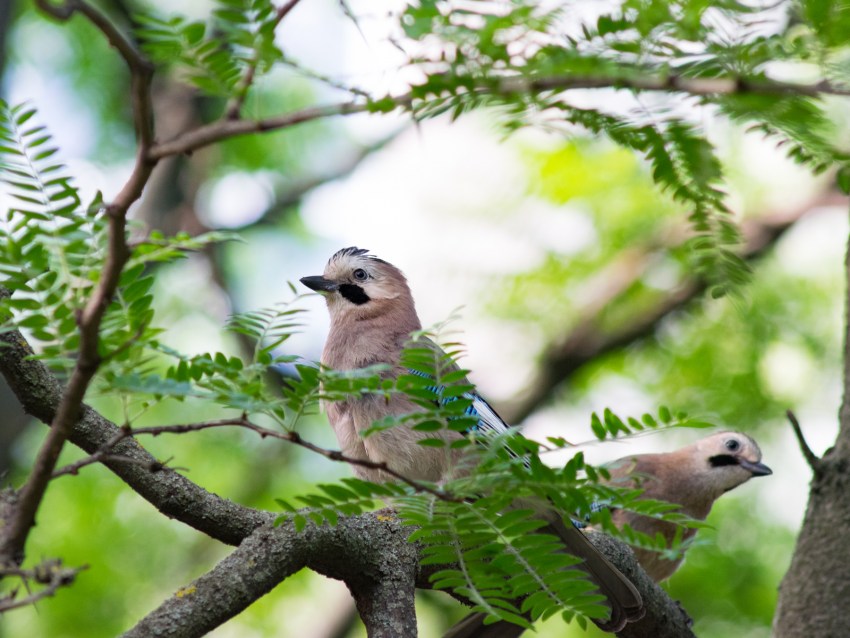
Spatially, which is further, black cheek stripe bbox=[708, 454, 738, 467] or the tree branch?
black cheek stripe bbox=[708, 454, 738, 467]

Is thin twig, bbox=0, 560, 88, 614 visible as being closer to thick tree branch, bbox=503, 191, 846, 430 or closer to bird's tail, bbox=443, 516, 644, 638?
bird's tail, bbox=443, 516, 644, 638

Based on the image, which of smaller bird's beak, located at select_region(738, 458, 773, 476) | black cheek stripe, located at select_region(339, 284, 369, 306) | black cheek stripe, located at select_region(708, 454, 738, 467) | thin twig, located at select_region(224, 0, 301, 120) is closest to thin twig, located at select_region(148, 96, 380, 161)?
thin twig, located at select_region(224, 0, 301, 120)

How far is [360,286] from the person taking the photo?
5859 millimetres

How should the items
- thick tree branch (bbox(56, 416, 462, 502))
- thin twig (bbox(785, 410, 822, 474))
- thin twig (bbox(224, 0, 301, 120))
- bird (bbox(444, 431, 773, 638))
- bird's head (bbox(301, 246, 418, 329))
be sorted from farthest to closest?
1. bird (bbox(444, 431, 773, 638))
2. bird's head (bbox(301, 246, 418, 329))
3. thin twig (bbox(785, 410, 822, 474))
4. thick tree branch (bbox(56, 416, 462, 502))
5. thin twig (bbox(224, 0, 301, 120))

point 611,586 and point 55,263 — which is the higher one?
point 55,263

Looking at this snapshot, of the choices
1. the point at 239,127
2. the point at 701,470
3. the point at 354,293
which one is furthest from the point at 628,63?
the point at 701,470

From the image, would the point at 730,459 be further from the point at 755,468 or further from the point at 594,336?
the point at 594,336

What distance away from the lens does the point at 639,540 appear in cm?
280

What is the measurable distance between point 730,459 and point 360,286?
2.84 metres

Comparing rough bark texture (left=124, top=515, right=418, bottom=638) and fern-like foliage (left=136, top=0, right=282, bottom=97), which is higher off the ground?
fern-like foliage (left=136, top=0, right=282, bottom=97)

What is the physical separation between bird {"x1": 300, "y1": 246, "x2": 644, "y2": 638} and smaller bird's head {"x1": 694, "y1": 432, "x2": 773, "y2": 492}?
7.78 ft

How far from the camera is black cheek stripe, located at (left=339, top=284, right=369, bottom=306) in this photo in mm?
5770

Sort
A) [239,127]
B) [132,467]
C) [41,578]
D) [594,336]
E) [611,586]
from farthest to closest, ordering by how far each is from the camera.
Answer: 1. [594,336]
2. [611,586]
3. [132,467]
4. [41,578]
5. [239,127]

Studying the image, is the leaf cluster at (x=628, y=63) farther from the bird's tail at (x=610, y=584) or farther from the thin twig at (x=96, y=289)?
the bird's tail at (x=610, y=584)
